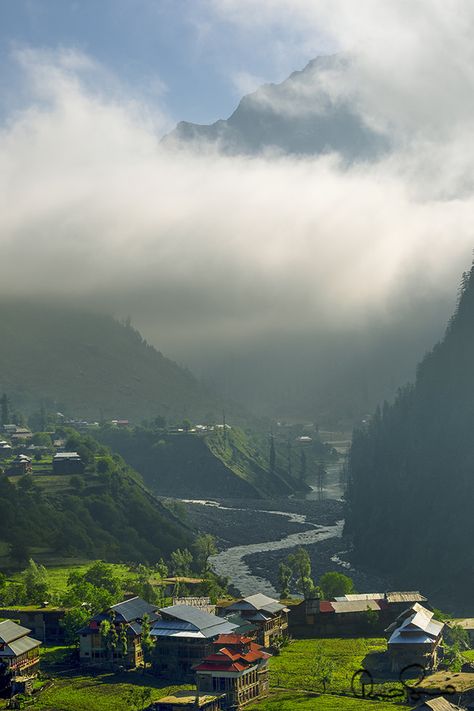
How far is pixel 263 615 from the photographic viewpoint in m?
140

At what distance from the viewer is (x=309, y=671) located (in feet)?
409

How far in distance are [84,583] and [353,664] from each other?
2034 inches

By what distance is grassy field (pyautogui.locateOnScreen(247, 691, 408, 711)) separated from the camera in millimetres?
107000

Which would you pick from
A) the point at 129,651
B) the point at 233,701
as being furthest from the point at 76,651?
the point at 233,701

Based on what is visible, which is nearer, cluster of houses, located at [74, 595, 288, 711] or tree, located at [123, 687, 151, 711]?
tree, located at [123, 687, 151, 711]

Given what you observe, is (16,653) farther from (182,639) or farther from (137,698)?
(182,639)

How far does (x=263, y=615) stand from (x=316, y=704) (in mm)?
31323

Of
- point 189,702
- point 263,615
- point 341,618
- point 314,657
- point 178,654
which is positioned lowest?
point 314,657

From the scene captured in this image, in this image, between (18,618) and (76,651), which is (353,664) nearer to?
→ (76,651)

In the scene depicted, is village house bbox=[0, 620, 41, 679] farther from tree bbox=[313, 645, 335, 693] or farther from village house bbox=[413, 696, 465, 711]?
village house bbox=[413, 696, 465, 711]

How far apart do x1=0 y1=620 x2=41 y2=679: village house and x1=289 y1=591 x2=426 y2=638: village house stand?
4017 centimetres

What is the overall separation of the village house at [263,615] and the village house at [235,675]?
18.1m

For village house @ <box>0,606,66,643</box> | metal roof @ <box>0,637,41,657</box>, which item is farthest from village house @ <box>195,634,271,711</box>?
village house @ <box>0,606,66,643</box>

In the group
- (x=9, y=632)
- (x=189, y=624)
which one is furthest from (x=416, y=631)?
(x=9, y=632)
